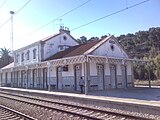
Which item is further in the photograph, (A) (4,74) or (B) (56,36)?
(A) (4,74)

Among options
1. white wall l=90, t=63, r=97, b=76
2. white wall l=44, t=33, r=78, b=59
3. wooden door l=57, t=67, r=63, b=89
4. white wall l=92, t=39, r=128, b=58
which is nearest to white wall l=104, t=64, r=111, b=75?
white wall l=92, t=39, r=128, b=58

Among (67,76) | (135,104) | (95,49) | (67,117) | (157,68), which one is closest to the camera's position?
(67,117)

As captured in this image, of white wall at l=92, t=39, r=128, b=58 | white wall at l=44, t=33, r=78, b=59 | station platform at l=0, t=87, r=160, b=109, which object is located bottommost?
station platform at l=0, t=87, r=160, b=109

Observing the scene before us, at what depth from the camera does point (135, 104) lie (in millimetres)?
13680

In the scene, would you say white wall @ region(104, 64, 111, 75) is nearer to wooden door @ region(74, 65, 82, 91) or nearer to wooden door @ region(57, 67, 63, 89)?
wooden door @ region(74, 65, 82, 91)

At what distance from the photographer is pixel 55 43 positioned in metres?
37.3

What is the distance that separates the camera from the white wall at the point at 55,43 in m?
36.6

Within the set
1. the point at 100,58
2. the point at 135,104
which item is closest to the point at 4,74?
the point at 100,58

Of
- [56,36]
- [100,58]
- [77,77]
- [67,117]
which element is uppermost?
[56,36]

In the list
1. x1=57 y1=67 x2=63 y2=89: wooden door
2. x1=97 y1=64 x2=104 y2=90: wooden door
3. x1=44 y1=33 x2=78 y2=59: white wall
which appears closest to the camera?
x1=97 y1=64 x2=104 y2=90: wooden door

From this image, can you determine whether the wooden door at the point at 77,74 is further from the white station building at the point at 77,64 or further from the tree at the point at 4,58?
the tree at the point at 4,58

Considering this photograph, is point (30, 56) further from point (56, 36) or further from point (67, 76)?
point (67, 76)

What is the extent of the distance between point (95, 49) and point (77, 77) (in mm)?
3490

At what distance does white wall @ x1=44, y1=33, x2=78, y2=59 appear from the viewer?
3659cm
